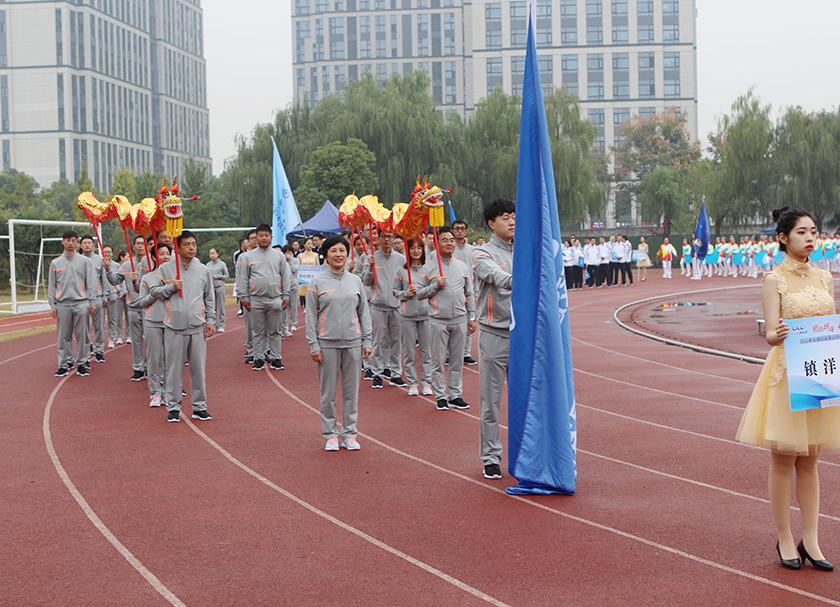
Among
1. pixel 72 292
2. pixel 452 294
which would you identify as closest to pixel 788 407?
pixel 452 294

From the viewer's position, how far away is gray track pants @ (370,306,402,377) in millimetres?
14297

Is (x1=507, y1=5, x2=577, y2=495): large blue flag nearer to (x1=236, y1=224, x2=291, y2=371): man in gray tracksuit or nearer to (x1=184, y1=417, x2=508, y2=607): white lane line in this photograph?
(x1=184, y1=417, x2=508, y2=607): white lane line

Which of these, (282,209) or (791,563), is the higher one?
(282,209)

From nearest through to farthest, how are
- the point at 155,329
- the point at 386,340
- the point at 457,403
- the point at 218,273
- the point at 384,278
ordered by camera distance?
the point at 457,403 < the point at 155,329 < the point at 384,278 < the point at 386,340 < the point at 218,273

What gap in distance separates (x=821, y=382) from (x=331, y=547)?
→ 288 centimetres

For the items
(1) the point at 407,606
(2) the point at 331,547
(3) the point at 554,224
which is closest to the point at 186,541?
(2) the point at 331,547

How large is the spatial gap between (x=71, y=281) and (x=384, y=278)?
4.37 meters

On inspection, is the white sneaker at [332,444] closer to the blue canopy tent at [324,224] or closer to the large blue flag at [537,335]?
the large blue flag at [537,335]

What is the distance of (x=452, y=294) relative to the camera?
12.3m

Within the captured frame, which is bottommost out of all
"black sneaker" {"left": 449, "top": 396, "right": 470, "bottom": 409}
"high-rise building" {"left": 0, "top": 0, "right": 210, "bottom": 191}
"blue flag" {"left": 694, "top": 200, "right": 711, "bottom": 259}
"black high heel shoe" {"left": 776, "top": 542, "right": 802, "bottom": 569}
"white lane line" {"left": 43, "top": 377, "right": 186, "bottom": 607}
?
"white lane line" {"left": 43, "top": 377, "right": 186, "bottom": 607}

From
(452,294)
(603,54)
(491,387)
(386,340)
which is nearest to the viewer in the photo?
(491,387)

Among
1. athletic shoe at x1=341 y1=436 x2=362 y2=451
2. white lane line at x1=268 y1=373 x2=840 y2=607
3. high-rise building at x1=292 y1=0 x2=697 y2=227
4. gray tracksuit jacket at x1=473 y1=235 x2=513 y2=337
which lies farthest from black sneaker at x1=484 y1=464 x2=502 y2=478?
high-rise building at x1=292 y1=0 x2=697 y2=227

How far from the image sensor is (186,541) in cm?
675

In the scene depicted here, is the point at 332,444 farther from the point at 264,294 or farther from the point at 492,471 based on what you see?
the point at 264,294
